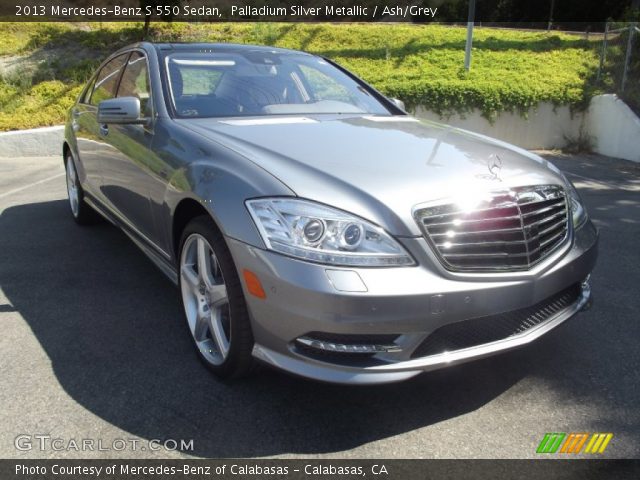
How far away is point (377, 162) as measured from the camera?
8.14 ft

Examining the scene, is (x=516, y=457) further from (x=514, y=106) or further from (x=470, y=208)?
(x=514, y=106)

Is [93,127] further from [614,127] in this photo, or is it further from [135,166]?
[614,127]

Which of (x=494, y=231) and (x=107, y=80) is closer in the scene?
(x=494, y=231)

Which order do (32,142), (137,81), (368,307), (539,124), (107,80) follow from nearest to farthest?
(368,307)
(137,81)
(107,80)
(32,142)
(539,124)

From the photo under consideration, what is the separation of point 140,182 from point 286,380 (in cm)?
153

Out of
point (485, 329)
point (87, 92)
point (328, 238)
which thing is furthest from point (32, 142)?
point (485, 329)

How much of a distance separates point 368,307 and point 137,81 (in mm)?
2570

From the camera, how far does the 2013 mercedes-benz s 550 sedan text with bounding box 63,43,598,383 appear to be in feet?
6.83

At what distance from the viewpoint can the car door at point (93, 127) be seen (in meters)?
4.19

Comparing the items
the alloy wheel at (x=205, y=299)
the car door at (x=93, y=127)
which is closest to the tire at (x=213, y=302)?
the alloy wheel at (x=205, y=299)

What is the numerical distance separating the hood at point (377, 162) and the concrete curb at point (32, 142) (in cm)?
811

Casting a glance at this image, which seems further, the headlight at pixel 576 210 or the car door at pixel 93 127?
the car door at pixel 93 127

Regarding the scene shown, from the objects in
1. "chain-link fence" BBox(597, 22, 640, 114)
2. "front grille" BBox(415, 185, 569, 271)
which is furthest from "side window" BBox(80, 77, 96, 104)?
"chain-link fence" BBox(597, 22, 640, 114)
